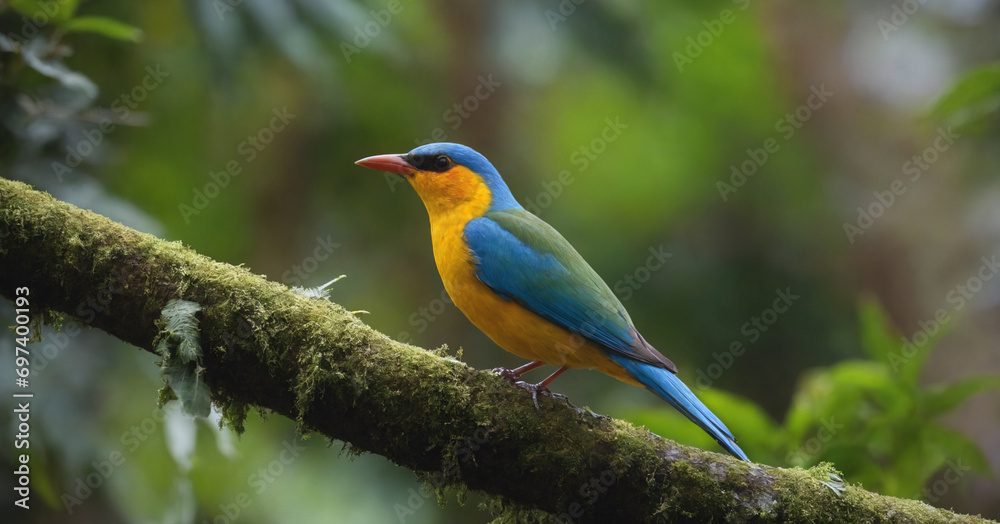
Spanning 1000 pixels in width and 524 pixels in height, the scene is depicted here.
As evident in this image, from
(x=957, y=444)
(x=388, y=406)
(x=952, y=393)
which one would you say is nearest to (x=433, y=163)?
(x=388, y=406)

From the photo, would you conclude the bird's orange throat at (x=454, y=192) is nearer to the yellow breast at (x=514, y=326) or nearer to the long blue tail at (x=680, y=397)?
the yellow breast at (x=514, y=326)

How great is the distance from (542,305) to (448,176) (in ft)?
3.68

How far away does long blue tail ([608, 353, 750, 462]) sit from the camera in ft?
10.1

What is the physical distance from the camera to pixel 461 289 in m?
3.64

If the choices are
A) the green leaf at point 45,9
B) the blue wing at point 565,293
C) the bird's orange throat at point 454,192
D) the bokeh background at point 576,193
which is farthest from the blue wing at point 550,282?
the green leaf at point 45,9

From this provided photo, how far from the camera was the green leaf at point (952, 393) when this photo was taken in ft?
12.5

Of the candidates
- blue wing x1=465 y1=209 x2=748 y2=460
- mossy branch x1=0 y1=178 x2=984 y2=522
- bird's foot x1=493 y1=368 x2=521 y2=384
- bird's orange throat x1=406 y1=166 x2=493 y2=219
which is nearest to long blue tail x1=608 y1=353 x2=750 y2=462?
blue wing x1=465 y1=209 x2=748 y2=460

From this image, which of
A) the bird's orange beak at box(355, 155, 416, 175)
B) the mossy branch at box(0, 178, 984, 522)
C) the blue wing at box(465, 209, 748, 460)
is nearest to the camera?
the mossy branch at box(0, 178, 984, 522)

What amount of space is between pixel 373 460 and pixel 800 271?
4.47m

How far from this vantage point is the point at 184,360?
2.55 metres

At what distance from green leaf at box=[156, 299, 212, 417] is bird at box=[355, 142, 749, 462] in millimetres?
1127

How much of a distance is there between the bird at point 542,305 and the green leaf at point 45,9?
2.04m

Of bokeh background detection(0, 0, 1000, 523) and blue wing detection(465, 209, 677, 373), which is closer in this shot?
blue wing detection(465, 209, 677, 373)

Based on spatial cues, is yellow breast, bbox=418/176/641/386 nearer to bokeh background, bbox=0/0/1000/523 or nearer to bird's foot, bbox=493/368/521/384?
bird's foot, bbox=493/368/521/384
